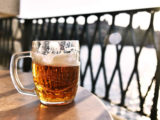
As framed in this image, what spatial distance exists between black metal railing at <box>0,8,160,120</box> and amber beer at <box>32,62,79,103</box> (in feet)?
3.33

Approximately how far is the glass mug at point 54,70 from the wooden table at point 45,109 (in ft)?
0.07

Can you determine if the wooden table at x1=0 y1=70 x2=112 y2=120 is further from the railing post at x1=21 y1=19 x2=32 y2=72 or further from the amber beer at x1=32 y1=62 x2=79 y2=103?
the railing post at x1=21 y1=19 x2=32 y2=72

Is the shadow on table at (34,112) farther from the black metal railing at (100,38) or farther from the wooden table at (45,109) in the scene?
the black metal railing at (100,38)

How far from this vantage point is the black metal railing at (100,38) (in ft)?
4.20

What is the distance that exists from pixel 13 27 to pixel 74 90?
283cm

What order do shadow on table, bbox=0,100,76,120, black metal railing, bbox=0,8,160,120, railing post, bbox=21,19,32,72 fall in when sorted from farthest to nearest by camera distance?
railing post, bbox=21,19,32,72
black metal railing, bbox=0,8,160,120
shadow on table, bbox=0,100,76,120

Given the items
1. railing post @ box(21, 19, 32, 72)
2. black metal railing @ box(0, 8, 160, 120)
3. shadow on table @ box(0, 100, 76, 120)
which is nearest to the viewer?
shadow on table @ box(0, 100, 76, 120)

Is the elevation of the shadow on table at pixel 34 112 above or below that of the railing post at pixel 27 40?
below

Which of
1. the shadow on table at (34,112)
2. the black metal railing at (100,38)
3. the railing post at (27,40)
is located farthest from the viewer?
the railing post at (27,40)

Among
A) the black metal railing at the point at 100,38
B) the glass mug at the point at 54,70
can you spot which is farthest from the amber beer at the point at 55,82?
the black metal railing at the point at 100,38

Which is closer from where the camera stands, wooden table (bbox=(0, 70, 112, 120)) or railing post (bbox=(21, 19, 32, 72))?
wooden table (bbox=(0, 70, 112, 120))

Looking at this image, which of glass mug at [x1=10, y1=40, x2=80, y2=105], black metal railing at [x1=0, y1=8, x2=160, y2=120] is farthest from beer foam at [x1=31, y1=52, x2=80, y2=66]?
black metal railing at [x1=0, y1=8, x2=160, y2=120]

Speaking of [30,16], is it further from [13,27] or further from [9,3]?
[13,27]

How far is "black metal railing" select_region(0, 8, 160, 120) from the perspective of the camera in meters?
1.28
